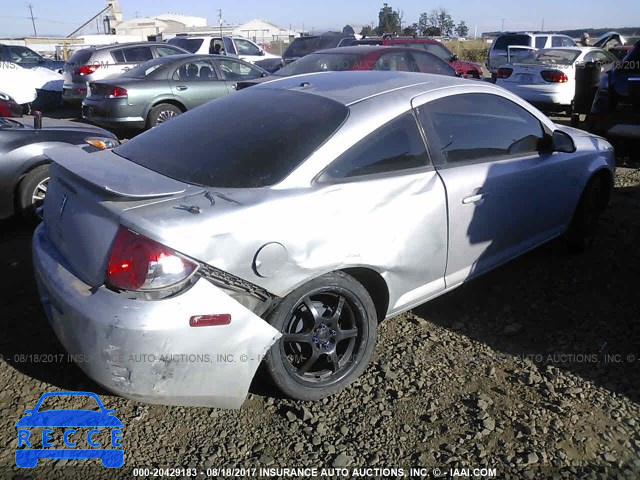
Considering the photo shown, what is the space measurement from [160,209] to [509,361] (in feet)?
6.96

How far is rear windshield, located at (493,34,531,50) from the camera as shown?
19344 millimetres

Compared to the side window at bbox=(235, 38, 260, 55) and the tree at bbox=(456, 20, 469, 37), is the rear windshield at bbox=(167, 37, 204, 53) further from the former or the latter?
the tree at bbox=(456, 20, 469, 37)

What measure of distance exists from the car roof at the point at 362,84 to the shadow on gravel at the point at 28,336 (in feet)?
6.58

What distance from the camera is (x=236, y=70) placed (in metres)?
11.1

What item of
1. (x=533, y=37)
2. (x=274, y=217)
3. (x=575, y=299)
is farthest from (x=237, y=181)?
(x=533, y=37)

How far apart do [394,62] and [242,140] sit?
7005mm

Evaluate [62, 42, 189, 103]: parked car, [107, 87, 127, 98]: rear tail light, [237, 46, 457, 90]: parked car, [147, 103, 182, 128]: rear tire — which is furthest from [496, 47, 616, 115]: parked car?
[62, 42, 189, 103]: parked car

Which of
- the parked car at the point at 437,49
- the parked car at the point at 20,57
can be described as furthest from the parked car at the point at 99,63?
the parked car at the point at 437,49

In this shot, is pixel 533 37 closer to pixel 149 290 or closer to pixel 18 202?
pixel 18 202

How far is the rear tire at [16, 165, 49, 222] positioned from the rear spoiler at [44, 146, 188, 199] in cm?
207

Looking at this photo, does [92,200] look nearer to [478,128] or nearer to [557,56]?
[478,128]

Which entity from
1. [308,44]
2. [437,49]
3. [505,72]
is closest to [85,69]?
[308,44]

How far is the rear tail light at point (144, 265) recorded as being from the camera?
2.35m

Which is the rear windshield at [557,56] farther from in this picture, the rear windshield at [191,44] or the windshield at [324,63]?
the rear windshield at [191,44]
